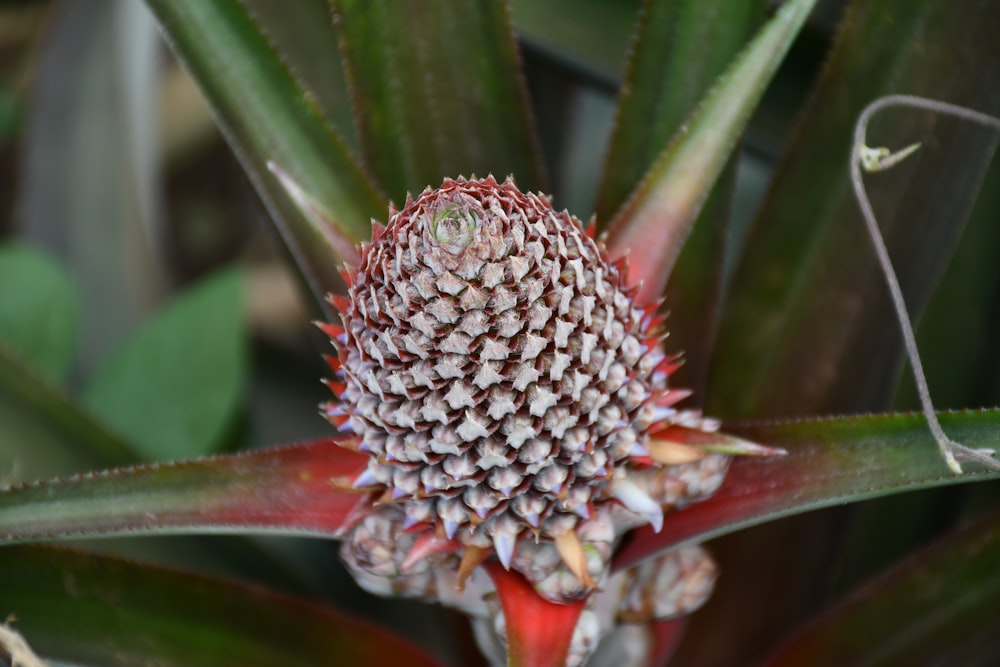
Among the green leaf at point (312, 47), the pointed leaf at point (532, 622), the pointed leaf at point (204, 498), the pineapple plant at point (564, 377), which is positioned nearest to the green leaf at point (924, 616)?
the pineapple plant at point (564, 377)

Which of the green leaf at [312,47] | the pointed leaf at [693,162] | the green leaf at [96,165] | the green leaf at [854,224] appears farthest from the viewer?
the green leaf at [96,165]

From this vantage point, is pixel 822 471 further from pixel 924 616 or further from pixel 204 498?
pixel 204 498

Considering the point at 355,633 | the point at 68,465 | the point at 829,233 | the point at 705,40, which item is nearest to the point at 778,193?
the point at 829,233

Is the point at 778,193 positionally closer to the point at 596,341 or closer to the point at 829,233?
the point at 829,233

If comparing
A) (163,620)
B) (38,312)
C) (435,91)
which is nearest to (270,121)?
(435,91)

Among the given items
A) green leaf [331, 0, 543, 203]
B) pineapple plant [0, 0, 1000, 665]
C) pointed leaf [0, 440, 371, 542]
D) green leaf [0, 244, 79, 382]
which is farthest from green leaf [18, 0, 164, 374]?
pointed leaf [0, 440, 371, 542]

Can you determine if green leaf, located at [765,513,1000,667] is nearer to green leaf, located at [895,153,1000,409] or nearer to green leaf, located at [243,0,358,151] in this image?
green leaf, located at [895,153,1000,409]

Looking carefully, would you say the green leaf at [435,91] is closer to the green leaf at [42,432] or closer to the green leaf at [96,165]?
Result: the green leaf at [42,432]
